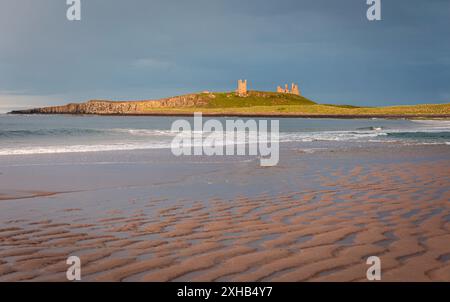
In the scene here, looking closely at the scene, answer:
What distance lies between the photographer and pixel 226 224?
6758mm

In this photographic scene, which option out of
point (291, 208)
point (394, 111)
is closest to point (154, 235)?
point (291, 208)

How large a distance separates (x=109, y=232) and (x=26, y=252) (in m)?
1.14

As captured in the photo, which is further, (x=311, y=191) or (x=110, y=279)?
(x=311, y=191)

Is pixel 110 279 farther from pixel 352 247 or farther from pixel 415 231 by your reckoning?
pixel 415 231

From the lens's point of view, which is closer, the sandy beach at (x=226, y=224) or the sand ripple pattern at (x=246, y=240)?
the sand ripple pattern at (x=246, y=240)

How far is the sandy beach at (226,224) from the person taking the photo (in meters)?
4.76

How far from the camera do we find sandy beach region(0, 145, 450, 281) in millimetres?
4758

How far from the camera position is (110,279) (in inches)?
177

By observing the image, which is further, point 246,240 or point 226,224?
point 226,224

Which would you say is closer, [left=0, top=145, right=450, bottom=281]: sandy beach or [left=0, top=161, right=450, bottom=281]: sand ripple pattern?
[left=0, top=161, right=450, bottom=281]: sand ripple pattern
